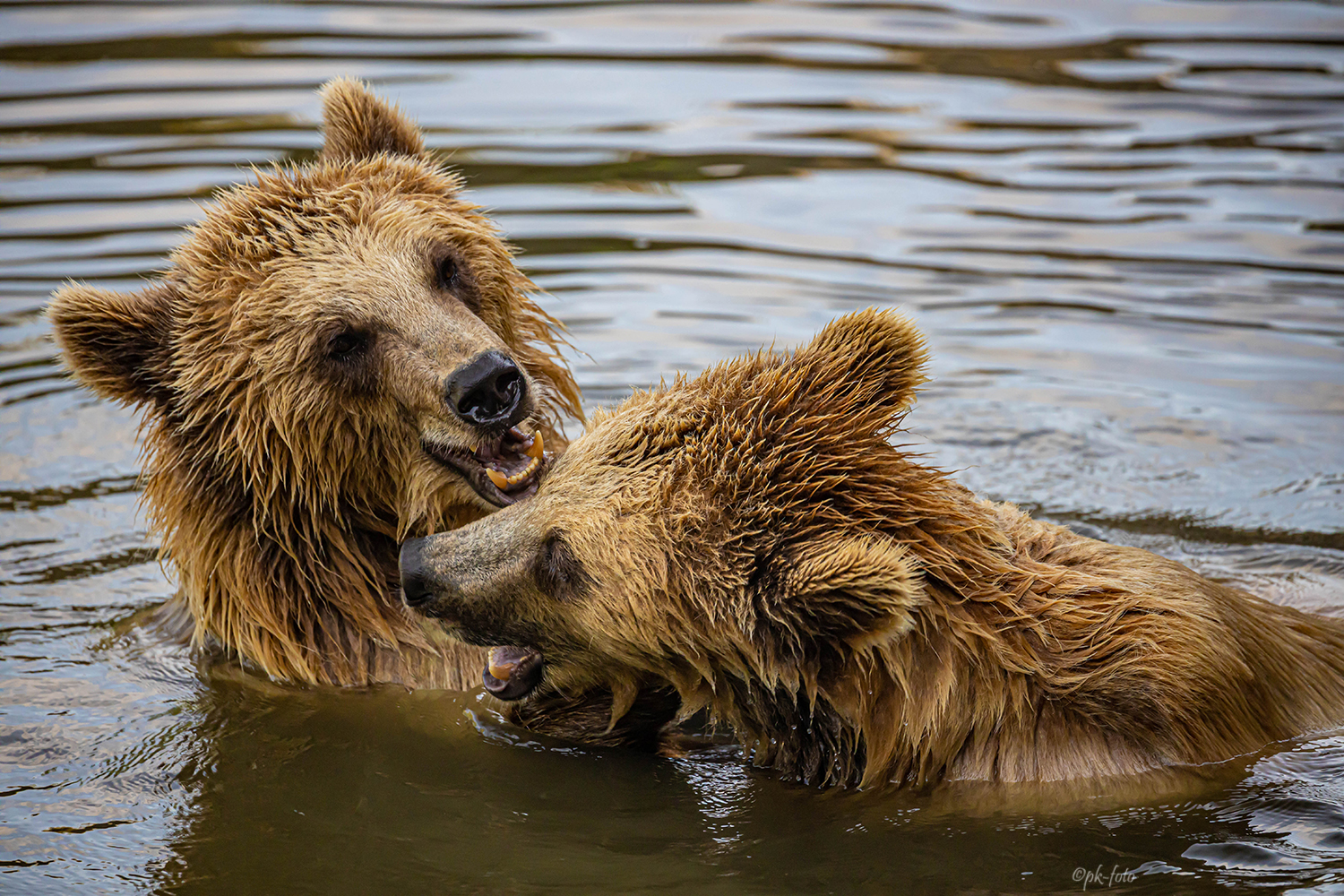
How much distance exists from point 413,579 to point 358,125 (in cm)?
257

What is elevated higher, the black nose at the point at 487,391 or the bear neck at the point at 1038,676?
the black nose at the point at 487,391

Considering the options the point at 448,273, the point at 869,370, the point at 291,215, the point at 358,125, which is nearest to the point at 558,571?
the point at 869,370

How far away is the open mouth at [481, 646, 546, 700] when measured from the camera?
6004mm

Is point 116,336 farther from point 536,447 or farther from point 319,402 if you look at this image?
point 536,447

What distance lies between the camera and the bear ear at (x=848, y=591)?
4.61m

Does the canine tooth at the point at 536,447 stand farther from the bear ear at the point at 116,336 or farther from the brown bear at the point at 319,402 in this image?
the bear ear at the point at 116,336

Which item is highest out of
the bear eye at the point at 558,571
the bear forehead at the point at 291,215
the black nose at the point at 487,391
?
the bear forehead at the point at 291,215

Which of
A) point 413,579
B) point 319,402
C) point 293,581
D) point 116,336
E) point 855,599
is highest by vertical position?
point 116,336

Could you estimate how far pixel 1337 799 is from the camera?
532 centimetres

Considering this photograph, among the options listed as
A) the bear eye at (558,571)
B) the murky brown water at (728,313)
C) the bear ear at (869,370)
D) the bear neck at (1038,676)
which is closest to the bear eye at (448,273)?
the bear eye at (558,571)

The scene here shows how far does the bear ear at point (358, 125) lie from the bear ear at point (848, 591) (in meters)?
3.45

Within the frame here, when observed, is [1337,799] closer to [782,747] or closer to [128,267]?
[782,747]

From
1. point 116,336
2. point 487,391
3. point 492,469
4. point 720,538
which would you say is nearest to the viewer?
point 720,538

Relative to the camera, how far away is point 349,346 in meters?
6.35
